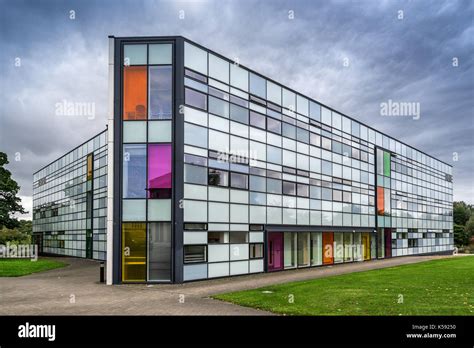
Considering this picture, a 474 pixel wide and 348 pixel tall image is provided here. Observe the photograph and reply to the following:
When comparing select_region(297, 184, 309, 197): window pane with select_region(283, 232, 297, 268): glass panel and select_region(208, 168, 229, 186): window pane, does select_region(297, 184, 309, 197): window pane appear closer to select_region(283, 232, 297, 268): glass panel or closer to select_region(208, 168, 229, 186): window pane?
select_region(283, 232, 297, 268): glass panel

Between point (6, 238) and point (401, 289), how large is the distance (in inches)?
2353

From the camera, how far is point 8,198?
152 ft

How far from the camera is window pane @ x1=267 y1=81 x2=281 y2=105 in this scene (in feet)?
95.0

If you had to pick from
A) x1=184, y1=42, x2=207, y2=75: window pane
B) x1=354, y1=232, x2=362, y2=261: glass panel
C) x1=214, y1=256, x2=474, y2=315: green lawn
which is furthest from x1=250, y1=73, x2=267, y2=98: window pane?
x1=354, y1=232, x2=362, y2=261: glass panel

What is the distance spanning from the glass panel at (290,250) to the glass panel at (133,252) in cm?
1206

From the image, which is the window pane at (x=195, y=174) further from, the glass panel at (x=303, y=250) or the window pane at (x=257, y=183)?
the glass panel at (x=303, y=250)

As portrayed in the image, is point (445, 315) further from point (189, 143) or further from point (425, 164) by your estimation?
point (425, 164)

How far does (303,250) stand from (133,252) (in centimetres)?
1510

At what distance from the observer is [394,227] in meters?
45.7

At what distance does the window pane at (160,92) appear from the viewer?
2206cm

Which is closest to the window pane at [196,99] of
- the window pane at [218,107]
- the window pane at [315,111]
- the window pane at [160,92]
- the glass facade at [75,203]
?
the window pane at [218,107]

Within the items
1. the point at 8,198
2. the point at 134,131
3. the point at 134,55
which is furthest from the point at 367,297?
the point at 8,198
